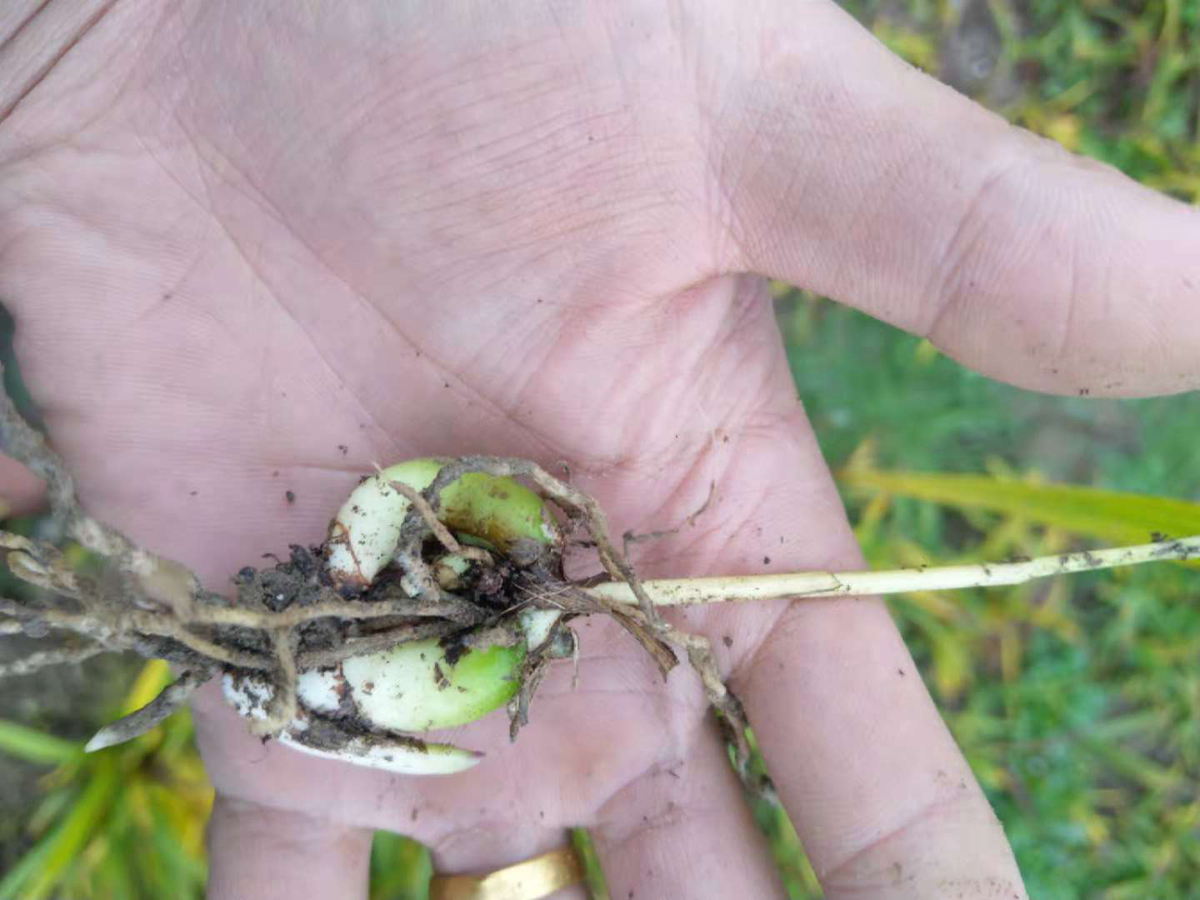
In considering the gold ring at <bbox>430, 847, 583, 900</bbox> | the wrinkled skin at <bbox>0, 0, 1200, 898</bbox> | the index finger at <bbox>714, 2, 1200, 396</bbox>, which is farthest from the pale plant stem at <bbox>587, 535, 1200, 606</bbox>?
the gold ring at <bbox>430, 847, 583, 900</bbox>

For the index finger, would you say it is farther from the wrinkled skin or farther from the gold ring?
the gold ring

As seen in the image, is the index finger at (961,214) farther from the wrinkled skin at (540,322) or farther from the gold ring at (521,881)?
the gold ring at (521,881)

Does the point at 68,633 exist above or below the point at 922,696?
below

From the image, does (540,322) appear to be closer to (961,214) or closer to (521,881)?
(961,214)

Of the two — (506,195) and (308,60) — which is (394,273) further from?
(308,60)

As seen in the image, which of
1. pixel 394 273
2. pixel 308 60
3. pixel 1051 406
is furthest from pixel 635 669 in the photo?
pixel 1051 406

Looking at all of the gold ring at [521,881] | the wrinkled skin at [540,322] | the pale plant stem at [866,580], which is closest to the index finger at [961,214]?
the wrinkled skin at [540,322]
